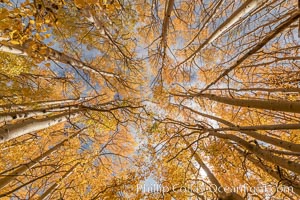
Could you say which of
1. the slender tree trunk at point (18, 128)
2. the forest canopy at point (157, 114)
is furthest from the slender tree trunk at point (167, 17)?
the slender tree trunk at point (18, 128)

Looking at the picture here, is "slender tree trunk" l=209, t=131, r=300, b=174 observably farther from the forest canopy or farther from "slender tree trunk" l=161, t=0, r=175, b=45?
"slender tree trunk" l=161, t=0, r=175, b=45

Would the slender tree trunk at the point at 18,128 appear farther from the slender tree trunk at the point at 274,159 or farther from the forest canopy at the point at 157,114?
the slender tree trunk at the point at 274,159

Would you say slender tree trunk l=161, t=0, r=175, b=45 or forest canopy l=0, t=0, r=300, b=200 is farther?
slender tree trunk l=161, t=0, r=175, b=45

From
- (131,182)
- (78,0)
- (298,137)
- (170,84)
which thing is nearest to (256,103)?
(298,137)

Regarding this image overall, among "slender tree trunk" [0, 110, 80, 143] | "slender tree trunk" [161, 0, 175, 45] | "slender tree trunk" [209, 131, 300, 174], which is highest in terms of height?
"slender tree trunk" [161, 0, 175, 45]

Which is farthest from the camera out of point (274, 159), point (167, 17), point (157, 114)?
point (157, 114)

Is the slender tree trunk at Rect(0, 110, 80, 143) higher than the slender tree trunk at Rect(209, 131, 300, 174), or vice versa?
the slender tree trunk at Rect(0, 110, 80, 143)

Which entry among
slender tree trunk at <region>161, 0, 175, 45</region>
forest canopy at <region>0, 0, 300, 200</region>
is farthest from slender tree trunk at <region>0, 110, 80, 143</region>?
slender tree trunk at <region>161, 0, 175, 45</region>

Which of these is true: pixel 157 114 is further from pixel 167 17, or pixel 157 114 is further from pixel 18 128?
pixel 18 128

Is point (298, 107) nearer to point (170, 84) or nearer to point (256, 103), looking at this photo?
point (256, 103)

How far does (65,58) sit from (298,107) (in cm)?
414

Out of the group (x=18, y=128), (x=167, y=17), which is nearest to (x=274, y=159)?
(x=167, y=17)

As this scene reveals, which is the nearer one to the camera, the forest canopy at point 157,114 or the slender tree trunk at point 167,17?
the forest canopy at point 157,114

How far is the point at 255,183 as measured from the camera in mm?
4484
